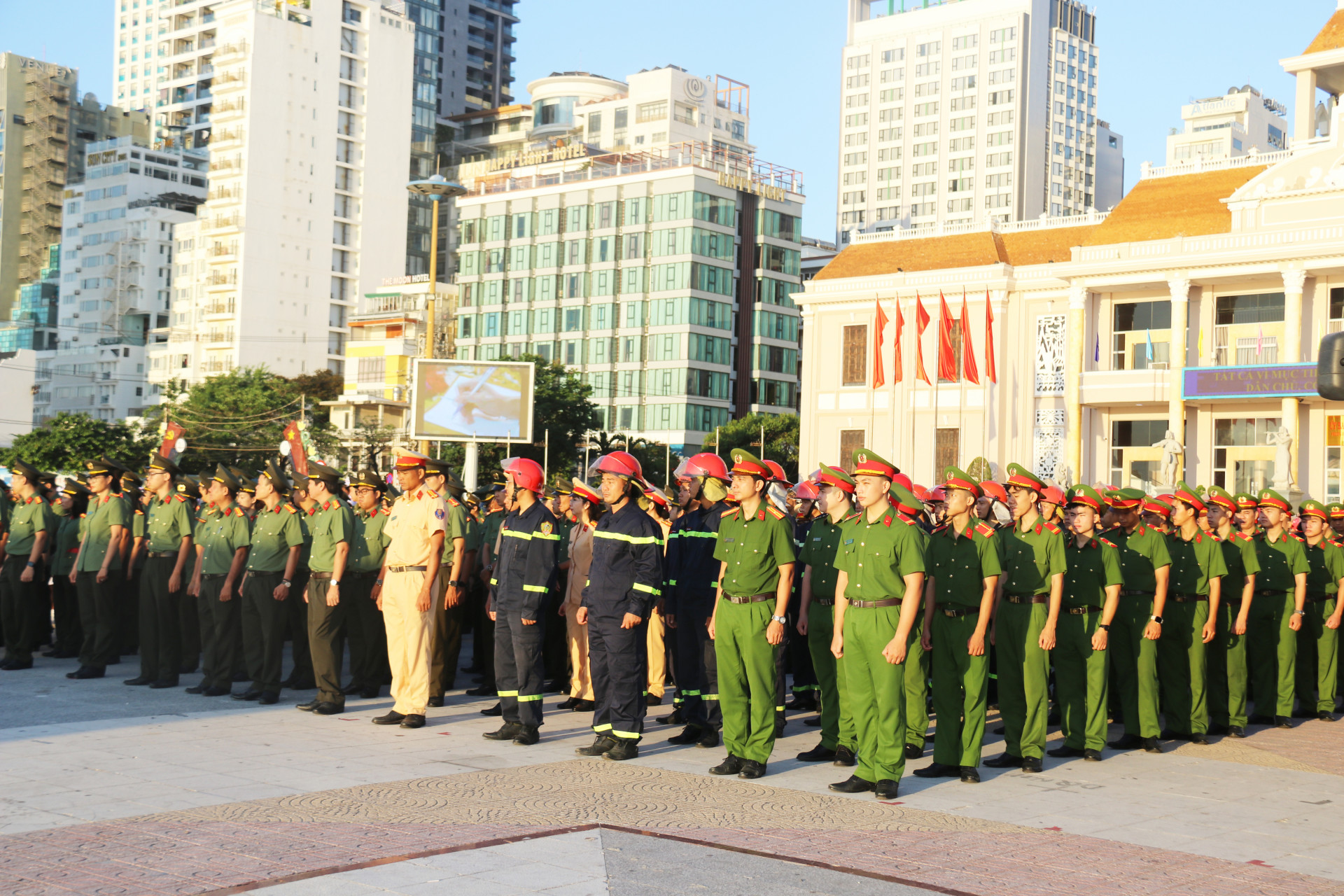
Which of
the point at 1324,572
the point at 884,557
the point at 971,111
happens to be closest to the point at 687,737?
the point at 884,557

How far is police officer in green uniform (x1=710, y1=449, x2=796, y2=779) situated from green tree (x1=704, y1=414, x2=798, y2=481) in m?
59.5

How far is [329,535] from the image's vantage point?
11.8 metres

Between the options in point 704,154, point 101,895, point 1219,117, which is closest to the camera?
point 101,895

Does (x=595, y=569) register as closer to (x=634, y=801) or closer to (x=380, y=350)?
(x=634, y=801)

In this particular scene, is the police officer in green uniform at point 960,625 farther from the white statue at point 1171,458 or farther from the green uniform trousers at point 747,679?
the white statue at point 1171,458

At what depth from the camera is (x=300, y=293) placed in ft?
311

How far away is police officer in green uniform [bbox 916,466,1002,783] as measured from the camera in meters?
9.50

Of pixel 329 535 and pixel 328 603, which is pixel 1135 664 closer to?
pixel 328 603

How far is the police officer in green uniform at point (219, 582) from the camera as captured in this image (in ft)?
41.4

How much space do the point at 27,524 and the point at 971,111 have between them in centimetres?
11964

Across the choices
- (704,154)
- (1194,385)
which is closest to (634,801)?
(1194,385)

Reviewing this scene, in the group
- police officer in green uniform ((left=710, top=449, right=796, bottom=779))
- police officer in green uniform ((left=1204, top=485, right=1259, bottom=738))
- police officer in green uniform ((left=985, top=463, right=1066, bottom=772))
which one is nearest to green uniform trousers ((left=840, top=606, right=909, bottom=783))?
police officer in green uniform ((left=710, top=449, right=796, bottom=779))

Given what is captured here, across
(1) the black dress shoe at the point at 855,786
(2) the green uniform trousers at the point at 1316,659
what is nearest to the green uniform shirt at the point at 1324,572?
(2) the green uniform trousers at the point at 1316,659

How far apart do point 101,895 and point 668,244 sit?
230ft
